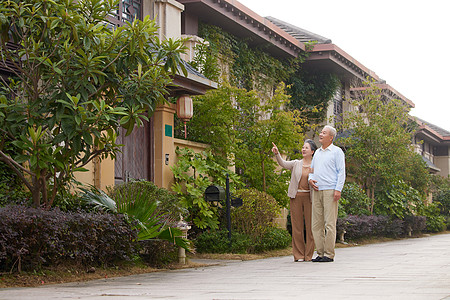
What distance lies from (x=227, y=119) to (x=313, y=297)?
9.49 metres

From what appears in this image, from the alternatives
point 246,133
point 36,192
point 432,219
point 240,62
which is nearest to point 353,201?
point 240,62

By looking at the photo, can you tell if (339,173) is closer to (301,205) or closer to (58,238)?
(301,205)

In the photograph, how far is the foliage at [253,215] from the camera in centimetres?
1310

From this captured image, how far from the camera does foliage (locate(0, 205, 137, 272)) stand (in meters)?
7.19

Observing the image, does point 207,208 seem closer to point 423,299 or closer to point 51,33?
point 51,33

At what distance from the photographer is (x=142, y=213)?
9352 millimetres

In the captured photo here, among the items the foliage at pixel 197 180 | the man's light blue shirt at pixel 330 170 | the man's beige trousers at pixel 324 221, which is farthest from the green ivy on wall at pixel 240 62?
the man's beige trousers at pixel 324 221

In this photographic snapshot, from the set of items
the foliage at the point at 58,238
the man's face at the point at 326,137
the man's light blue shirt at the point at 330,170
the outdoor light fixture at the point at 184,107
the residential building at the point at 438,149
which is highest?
the residential building at the point at 438,149

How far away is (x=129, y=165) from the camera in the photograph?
13125 millimetres

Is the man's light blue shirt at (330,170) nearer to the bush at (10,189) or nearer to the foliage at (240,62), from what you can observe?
the bush at (10,189)

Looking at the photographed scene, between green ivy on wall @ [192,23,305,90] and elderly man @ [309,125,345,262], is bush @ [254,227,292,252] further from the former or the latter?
green ivy on wall @ [192,23,305,90]

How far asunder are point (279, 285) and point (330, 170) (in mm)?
3892

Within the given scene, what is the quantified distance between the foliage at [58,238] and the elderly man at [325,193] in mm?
2937

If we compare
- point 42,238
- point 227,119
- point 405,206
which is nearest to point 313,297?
point 42,238
